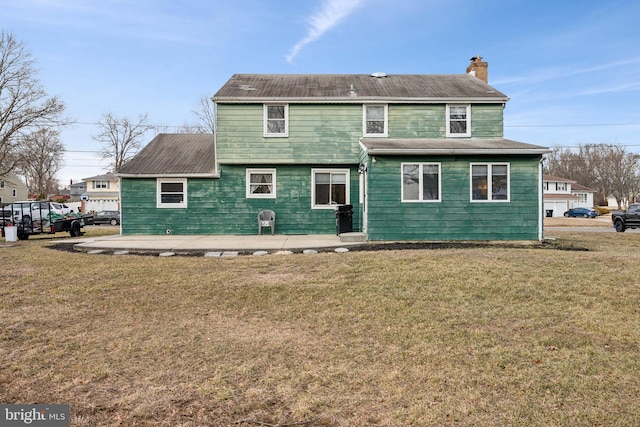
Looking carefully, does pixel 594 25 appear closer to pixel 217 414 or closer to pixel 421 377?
pixel 421 377

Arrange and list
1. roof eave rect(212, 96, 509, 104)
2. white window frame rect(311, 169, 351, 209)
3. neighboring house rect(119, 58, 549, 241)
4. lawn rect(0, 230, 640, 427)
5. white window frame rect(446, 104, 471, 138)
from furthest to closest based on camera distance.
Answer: white window frame rect(311, 169, 351, 209), white window frame rect(446, 104, 471, 138), neighboring house rect(119, 58, 549, 241), roof eave rect(212, 96, 509, 104), lawn rect(0, 230, 640, 427)

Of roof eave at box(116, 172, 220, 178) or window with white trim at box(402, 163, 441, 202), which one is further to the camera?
roof eave at box(116, 172, 220, 178)

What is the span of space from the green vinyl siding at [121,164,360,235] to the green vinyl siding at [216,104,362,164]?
0.51 meters

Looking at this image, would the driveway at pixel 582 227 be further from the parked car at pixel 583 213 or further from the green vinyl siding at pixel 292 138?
the parked car at pixel 583 213

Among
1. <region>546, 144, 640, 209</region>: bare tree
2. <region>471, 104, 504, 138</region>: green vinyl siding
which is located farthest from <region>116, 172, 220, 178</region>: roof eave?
<region>546, 144, 640, 209</region>: bare tree

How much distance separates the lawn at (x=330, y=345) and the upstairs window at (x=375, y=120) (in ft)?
28.3

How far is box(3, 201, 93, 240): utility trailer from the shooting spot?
17.1 metres

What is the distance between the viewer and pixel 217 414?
3.01 meters

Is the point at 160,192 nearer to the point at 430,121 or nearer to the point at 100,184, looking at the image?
the point at 430,121

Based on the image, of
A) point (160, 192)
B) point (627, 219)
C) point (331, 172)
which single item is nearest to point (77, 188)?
point (160, 192)

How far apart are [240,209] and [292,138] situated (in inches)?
140

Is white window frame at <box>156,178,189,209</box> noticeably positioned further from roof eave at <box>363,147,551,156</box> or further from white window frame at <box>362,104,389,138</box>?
roof eave at <box>363,147,551,156</box>

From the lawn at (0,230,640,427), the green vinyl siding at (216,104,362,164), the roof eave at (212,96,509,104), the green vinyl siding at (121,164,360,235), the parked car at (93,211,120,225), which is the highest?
the roof eave at (212,96,509,104)

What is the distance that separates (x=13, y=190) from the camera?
58094 mm
